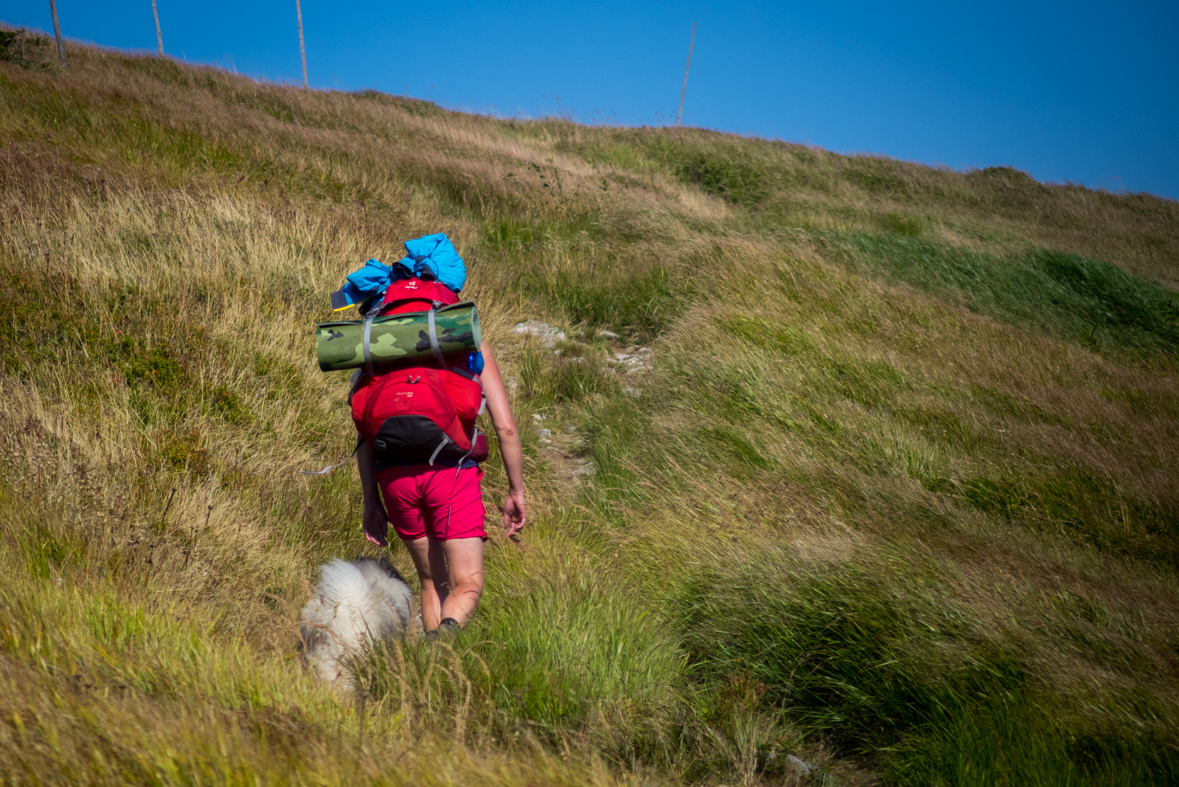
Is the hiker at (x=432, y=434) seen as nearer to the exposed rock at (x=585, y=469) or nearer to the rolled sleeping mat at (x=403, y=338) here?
the rolled sleeping mat at (x=403, y=338)

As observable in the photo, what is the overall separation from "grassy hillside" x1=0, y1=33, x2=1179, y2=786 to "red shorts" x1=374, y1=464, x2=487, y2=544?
429 millimetres

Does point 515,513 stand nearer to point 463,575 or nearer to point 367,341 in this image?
point 463,575

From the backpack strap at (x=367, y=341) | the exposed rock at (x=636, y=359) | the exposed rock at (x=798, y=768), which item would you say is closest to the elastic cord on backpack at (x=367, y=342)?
the backpack strap at (x=367, y=341)

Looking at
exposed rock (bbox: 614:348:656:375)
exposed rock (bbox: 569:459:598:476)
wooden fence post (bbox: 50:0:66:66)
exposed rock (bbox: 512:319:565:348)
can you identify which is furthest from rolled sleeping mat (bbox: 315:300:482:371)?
wooden fence post (bbox: 50:0:66:66)

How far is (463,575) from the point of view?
257cm

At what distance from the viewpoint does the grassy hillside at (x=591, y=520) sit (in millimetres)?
1857

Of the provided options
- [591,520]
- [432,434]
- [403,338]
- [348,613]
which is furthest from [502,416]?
[591,520]

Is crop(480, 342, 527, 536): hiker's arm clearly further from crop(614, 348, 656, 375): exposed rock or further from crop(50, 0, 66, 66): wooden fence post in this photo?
crop(50, 0, 66, 66): wooden fence post

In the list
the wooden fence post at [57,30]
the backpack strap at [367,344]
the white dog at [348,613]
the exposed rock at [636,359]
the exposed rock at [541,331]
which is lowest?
the white dog at [348,613]

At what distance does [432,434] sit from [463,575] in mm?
646

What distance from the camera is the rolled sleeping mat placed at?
233 cm

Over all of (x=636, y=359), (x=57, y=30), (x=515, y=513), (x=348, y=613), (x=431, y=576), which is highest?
(x=57, y=30)

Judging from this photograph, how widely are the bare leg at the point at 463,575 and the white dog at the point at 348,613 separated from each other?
0.26m

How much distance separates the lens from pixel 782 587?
109 inches
